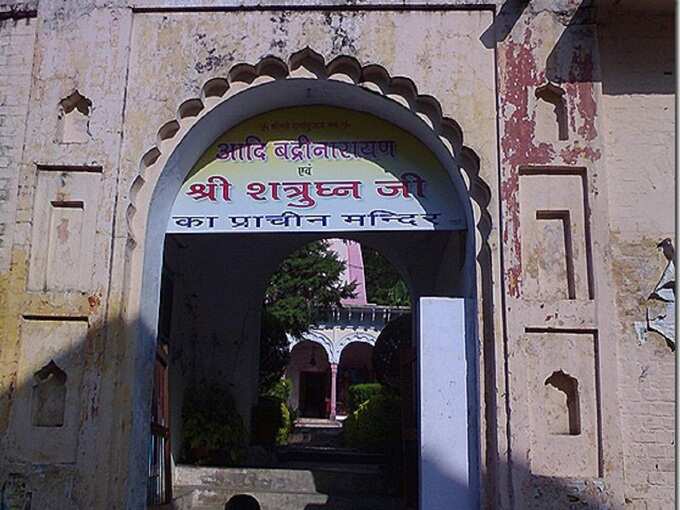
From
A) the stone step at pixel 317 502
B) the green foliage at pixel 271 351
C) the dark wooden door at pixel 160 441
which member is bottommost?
the stone step at pixel 317 502

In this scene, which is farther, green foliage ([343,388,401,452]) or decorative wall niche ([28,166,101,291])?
green foliage ([343,388,401,452])

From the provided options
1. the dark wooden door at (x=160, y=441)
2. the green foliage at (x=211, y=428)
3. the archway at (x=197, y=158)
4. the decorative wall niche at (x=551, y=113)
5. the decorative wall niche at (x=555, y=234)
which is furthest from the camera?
the green foliage at (x=211, y=428)

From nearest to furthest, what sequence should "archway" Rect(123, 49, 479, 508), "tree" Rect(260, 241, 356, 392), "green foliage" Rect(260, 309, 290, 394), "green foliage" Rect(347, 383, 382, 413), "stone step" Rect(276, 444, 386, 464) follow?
"archway" Rect(123, 49, 479, 508)
"stone step" Rect(276, 444, 386, 464)
"green foliage" Rect(260, 309, 290, 394)
"green foliage" Rect(347, 383, 382, 413)
"tree" Rect(260, 241, 356, 392)

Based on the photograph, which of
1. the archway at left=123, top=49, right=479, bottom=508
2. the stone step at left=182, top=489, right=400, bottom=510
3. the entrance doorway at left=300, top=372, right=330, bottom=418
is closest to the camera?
the archway at left=123, top=49, right=479, bottom=508

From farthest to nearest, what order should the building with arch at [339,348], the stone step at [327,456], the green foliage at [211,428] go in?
1. the building with arch at [339,348]
2. the stone step at [327,456]
3. the green foliage at [211,428]

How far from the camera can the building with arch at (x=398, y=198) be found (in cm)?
511

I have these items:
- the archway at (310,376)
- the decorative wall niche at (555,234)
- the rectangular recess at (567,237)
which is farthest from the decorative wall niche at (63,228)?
the archway at (310,376)

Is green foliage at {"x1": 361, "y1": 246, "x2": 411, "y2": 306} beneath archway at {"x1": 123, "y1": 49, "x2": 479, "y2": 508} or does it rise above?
above

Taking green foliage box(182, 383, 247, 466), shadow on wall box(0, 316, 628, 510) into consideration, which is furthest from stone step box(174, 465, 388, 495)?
shadow on wall box(0, 316, 628, 510)

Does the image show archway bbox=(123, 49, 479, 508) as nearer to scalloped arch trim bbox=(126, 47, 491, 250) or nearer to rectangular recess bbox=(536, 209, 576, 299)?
scalloped arch trim bbox=(126, 47, 491, 250)

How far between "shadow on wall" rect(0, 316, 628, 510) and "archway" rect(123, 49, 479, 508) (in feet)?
0.75

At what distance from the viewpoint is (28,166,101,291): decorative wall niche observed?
5473 mm

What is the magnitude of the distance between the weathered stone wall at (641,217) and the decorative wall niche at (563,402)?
21cm

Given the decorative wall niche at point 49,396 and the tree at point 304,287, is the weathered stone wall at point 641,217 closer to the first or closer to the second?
the decorative wall niche at point 49,396
